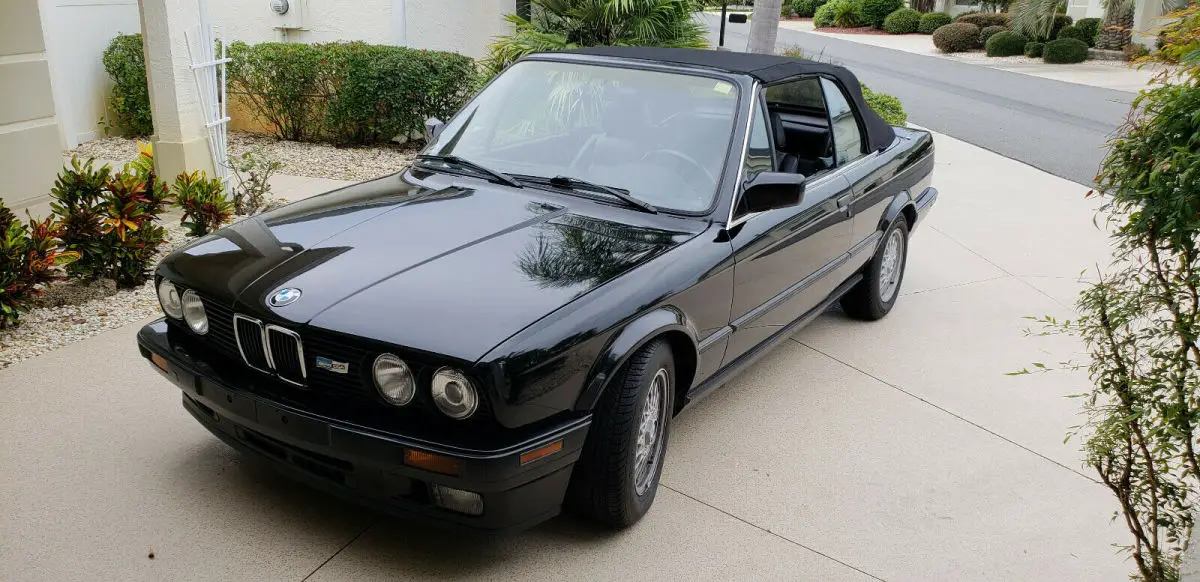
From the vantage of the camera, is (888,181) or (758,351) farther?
(888,181)

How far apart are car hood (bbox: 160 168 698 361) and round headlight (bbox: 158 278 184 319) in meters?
0.05

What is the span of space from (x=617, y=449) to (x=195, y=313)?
1595mm

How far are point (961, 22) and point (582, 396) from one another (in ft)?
96.9

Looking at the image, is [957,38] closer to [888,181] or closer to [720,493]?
[888,181]

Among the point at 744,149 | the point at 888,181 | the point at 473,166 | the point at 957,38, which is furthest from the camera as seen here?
the point at 957,38

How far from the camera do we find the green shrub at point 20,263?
5000mm

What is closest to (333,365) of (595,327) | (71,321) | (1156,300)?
(595,327)

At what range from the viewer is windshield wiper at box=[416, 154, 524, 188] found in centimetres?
439

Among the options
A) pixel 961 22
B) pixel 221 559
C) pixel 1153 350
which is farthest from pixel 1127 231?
pixel 961 22

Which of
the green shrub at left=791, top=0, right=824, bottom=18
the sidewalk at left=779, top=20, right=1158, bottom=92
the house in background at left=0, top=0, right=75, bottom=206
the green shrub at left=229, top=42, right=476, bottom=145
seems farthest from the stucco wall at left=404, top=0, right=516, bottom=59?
the green shrub at left=791, top=0, right=824, bottom=18

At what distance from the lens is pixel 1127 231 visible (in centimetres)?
279

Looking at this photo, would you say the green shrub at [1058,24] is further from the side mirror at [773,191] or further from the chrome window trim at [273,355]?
the chrome window trim at [273,355]

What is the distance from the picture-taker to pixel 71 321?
5445 mm

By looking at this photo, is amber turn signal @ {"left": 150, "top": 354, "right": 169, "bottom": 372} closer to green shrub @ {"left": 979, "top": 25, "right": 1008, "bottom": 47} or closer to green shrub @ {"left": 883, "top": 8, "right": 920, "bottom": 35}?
green shrub @ {"left": 979, "top": 25, "right": 1008, "bottom": 47}
